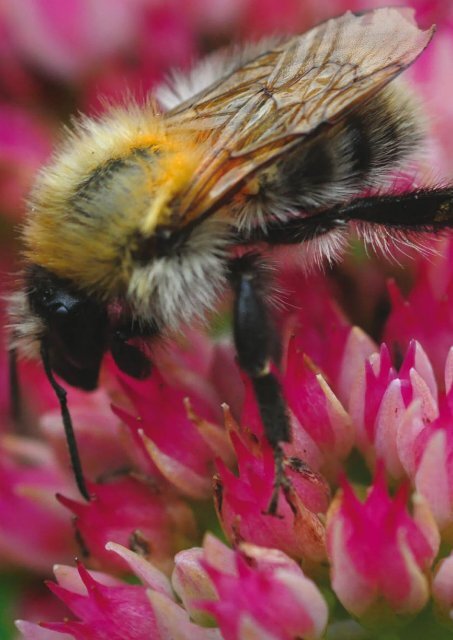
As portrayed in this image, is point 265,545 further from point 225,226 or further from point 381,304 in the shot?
point 381,304

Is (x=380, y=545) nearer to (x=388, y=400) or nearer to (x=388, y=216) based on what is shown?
(x=388, y=400)

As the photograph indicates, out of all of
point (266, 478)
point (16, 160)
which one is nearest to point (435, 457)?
point (266, 478)

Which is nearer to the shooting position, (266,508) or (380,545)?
(380,545)

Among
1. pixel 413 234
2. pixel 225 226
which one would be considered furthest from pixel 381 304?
pixel 225 226

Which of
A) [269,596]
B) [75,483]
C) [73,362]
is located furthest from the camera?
[75,483]

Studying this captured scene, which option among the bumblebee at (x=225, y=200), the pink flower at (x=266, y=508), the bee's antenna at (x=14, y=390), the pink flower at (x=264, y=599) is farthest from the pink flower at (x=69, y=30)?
the pink flower at (x=264, y=599)

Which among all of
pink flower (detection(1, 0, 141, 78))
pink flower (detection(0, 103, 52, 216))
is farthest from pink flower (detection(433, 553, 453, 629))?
pink flower (detection(1, 0, 141, 78))

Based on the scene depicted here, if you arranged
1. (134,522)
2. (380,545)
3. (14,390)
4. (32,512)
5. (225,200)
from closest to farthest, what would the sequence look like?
(380,545) → (225,200) → (134,522) → (32,512) → (14,390)

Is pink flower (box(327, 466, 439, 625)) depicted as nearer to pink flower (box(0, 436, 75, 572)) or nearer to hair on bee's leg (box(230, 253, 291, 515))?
hair on bee's leg (box(230, 253, 291, 515))
